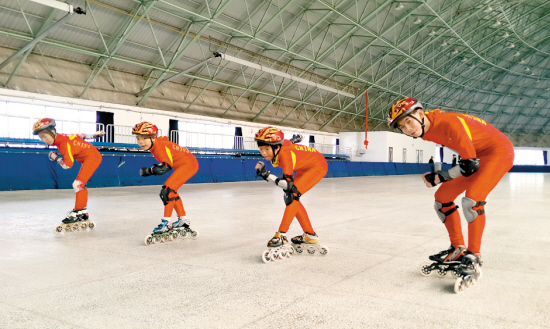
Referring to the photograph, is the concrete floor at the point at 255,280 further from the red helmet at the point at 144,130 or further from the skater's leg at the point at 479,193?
the red helmet at the point at 144,130

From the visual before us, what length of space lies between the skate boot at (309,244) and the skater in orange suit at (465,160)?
139 centimetres

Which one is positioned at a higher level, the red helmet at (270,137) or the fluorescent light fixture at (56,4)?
the fluorescent light fixture at (56,4)

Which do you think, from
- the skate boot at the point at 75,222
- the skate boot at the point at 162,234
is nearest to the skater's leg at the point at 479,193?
the skate boot at the point at 162,234

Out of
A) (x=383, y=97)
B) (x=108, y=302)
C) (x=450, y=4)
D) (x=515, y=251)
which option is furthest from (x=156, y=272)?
(x=383, y=97)

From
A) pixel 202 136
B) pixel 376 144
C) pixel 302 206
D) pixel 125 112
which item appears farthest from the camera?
pixel 376 144

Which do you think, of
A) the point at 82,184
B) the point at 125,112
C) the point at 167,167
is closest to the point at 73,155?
the point at 82,184

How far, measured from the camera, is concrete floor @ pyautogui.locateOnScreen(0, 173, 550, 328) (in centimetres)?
288

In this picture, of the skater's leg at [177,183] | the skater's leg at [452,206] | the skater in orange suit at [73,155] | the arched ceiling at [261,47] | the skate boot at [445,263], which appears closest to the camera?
the skate boot at [445,263]

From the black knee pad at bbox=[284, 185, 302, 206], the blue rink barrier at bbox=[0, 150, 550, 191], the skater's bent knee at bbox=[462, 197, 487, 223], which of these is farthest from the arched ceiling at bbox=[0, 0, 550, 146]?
the skater's bent knee at bbox=[462, 197, 487, 223]

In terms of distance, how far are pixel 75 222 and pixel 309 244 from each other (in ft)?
13.6

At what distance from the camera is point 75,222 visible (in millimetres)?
6664

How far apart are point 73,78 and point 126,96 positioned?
12.2 ft

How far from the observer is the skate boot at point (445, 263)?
403 centimetres

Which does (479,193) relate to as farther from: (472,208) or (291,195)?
(291,195)
